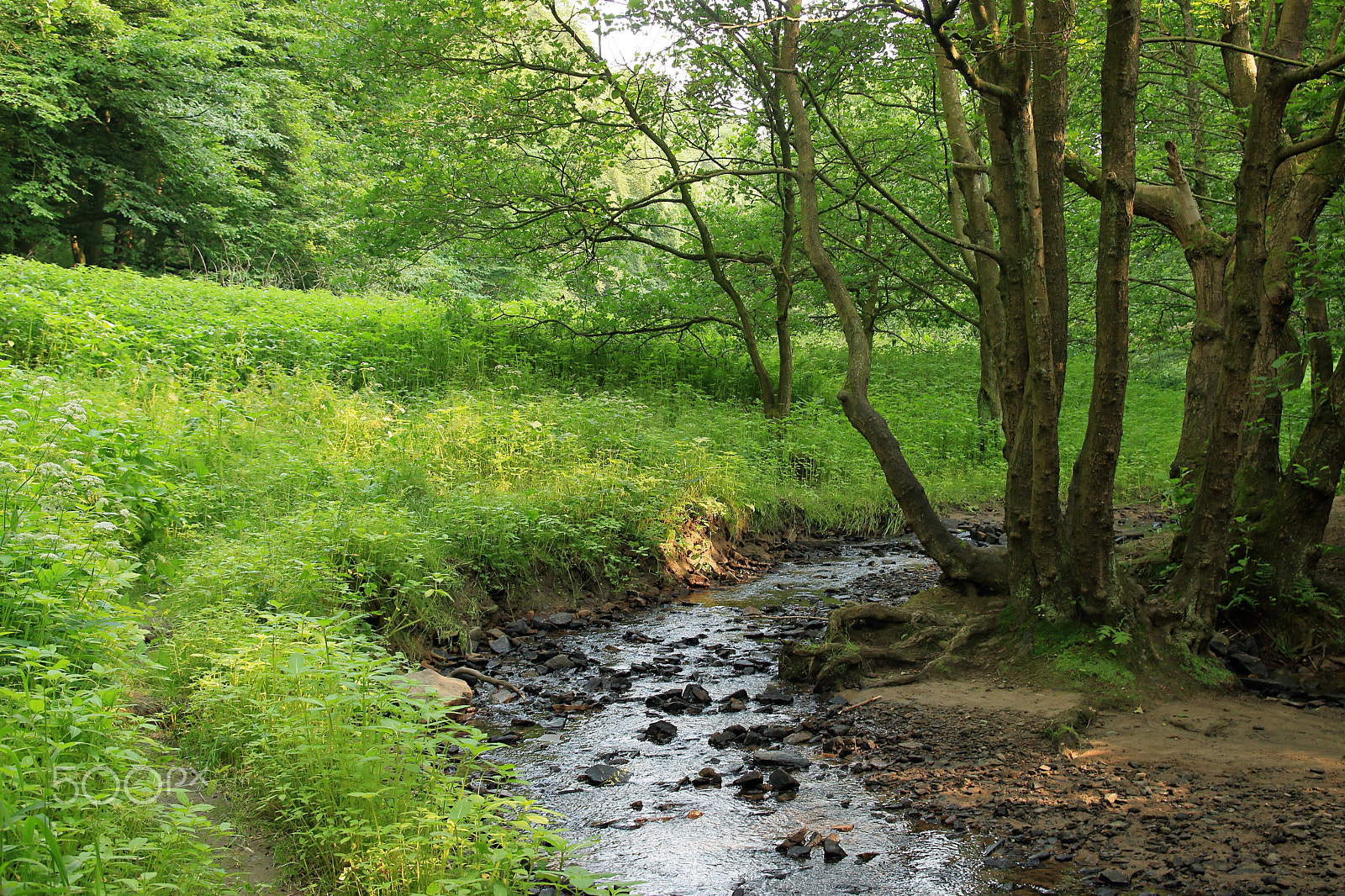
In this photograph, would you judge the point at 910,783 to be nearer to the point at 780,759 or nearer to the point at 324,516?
the point at 780,759

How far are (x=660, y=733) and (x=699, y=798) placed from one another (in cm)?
95

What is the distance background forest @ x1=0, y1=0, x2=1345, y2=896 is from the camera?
3.66 metres

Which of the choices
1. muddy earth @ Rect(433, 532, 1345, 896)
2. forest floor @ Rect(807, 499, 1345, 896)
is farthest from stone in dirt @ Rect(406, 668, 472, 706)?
forest floor @ Rect(807, 499, 1345, 896)

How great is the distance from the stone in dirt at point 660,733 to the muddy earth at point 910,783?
2cm

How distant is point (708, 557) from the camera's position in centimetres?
993

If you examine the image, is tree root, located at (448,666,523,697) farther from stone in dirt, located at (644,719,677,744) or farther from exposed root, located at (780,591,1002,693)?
exposed root, located at (780,591,1002,693)

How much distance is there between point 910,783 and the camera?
4465mm

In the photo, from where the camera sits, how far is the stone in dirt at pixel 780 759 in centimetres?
479

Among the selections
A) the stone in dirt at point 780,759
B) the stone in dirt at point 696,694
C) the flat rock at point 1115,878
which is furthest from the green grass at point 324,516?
the flat rock at point 1115,878

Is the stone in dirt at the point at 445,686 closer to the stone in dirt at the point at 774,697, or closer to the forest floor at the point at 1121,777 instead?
the stone in dirt at the point at 774,697

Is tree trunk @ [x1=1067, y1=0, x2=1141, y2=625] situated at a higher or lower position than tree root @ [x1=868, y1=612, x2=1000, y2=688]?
higher

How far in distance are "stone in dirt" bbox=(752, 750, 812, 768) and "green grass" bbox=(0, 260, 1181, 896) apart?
4.83 feet

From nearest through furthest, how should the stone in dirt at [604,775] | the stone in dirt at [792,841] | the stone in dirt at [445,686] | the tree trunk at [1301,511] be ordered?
the stone in dirt at [792,841] < the stone in dirt at [604,775] < the stone in dirt at [445,686] < the tree trunk at [1301,511]

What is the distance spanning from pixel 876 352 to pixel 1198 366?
15.4m
